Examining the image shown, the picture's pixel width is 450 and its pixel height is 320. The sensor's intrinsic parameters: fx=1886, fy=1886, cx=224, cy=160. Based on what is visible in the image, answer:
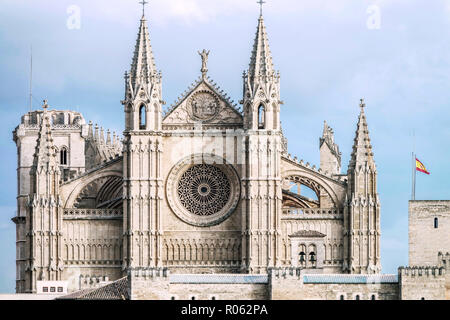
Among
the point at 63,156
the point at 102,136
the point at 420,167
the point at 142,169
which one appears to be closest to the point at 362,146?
the point at 420,167

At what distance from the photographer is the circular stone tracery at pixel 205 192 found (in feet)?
454

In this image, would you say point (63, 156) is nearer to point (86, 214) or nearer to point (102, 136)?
point (102, 136)

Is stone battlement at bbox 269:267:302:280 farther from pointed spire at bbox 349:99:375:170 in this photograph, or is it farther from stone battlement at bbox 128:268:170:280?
pointed spire at bbox 349:99:375:170

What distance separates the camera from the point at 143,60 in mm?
139250

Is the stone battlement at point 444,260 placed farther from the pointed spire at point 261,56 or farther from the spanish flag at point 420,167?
the pointed spire at point 261,56

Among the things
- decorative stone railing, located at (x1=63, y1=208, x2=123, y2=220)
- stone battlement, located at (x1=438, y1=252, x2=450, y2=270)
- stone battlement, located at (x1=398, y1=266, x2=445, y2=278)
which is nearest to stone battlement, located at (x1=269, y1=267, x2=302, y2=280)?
stone battlement, located at (x1=398, y1=266, x2=445, y2=278)

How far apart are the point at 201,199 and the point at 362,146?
40.8 ft

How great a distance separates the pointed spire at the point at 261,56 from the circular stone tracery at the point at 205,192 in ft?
25.3

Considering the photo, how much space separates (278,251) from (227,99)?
12.2 meters

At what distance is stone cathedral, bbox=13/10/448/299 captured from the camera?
135750 millimetres

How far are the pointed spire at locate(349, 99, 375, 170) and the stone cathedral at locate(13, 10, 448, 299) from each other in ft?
0.24
